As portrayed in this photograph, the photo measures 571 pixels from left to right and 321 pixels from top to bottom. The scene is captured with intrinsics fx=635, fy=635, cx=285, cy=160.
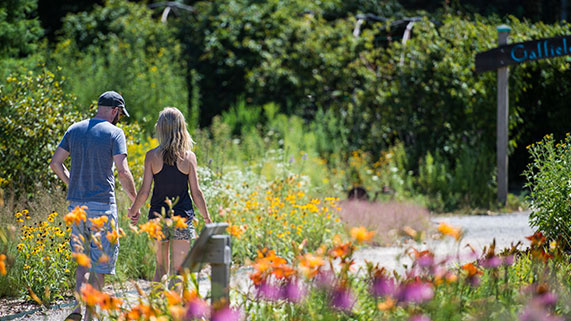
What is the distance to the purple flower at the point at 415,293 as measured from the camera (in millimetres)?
2678

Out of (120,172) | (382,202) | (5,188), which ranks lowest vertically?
(382,202)

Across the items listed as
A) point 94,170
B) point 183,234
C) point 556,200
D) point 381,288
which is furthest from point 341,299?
point 556,200

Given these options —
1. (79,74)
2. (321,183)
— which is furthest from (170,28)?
(321,183)

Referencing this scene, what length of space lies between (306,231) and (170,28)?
800 centimetres

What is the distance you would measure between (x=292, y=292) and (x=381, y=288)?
0.39m

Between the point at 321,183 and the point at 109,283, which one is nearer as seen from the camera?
the point at 109,283

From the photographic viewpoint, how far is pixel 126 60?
1026 centimetres

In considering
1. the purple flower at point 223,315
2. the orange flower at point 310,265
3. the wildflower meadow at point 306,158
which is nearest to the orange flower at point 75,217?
the wildflower meadow at point 306,158

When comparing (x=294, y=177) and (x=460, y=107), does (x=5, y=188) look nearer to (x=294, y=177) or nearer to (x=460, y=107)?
(x=294, y=177)

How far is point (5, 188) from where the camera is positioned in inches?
231

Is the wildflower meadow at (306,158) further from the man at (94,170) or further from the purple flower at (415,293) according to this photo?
the man at (94,170)

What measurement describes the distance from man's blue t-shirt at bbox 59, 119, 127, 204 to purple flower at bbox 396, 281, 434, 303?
1.93 meters

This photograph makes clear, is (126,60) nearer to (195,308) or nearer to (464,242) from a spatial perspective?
(464,242)

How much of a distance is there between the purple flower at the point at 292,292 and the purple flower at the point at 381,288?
12.9 inches
